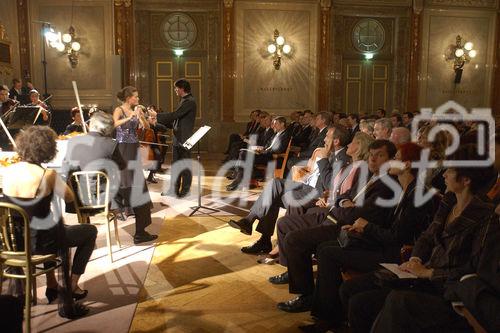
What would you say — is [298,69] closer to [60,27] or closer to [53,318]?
[60,27]

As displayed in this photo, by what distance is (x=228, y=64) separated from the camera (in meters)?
11.4

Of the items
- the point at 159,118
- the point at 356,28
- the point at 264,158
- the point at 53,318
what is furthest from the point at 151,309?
the point at 356,28

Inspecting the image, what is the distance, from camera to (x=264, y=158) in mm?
7629

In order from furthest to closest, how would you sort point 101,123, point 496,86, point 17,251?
point 496,86 → point 101,123 → point 17,251

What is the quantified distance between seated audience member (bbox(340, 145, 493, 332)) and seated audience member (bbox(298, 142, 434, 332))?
0.23 metres

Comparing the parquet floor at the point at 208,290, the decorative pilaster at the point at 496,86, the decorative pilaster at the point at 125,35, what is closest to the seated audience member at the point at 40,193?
the parquet floor at the point at 208,290

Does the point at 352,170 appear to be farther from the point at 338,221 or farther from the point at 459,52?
the point at 459,52

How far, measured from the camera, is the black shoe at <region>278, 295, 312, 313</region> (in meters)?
3.36

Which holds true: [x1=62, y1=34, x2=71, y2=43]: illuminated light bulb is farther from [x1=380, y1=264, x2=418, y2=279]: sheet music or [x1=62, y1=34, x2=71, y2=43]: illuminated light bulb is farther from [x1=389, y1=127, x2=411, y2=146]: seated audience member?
[x1=380, y1=264, x2=418, y2=279]: sheet music

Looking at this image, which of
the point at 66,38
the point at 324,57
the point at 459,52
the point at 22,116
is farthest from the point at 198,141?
the point at 459,52

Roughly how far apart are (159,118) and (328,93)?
248 inches

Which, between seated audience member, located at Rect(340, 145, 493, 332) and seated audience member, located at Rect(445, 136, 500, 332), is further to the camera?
seated audience member, located at Rect(340, 145, 493, 332)

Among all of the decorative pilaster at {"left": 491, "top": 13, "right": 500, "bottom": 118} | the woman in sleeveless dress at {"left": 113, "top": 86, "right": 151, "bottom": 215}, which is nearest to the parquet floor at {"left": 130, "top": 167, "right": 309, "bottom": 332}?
the woman in sleeveless dress at {"left": 113, "top": 86, "right": 151, "bottom": 215}

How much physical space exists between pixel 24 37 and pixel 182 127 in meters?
6.40
